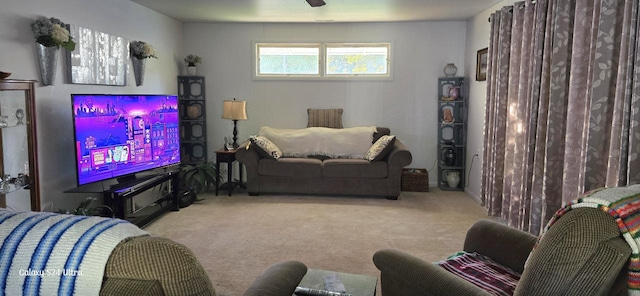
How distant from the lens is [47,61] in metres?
3.55

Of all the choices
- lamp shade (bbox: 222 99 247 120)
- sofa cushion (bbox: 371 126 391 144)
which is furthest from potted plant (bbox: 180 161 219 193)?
sofa cushion (bbox: 371 126 391 144)

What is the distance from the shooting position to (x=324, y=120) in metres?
6.51

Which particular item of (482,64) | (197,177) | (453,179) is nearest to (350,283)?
(197,177)

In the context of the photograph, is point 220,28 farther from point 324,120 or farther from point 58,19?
point 58,19

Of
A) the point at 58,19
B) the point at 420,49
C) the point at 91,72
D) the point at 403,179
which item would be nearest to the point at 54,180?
the point at 91,72

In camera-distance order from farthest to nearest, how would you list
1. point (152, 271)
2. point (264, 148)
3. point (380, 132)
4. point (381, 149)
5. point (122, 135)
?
point (380, 132), point (264, 148), point (381, 149), point (122, 135), point (152, 271)

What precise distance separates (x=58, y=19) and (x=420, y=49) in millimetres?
4497

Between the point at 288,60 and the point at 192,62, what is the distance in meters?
1.37

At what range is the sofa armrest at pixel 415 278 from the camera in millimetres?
1687

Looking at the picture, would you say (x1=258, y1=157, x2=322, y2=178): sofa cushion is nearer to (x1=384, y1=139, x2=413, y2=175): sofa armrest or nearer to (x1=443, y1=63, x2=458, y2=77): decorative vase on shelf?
(x1=384, y1=139, x2=413, y2=175): sofa armrest

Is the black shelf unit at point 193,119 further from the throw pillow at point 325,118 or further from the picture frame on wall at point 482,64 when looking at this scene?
the picture frame on wall at point 482,64

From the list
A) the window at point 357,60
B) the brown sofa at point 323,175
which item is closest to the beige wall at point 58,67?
the brown sofa at point 323,175

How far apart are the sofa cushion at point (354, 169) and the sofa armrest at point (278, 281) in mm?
3597

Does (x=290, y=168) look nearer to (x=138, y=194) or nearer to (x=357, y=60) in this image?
(x=138, y=194)
